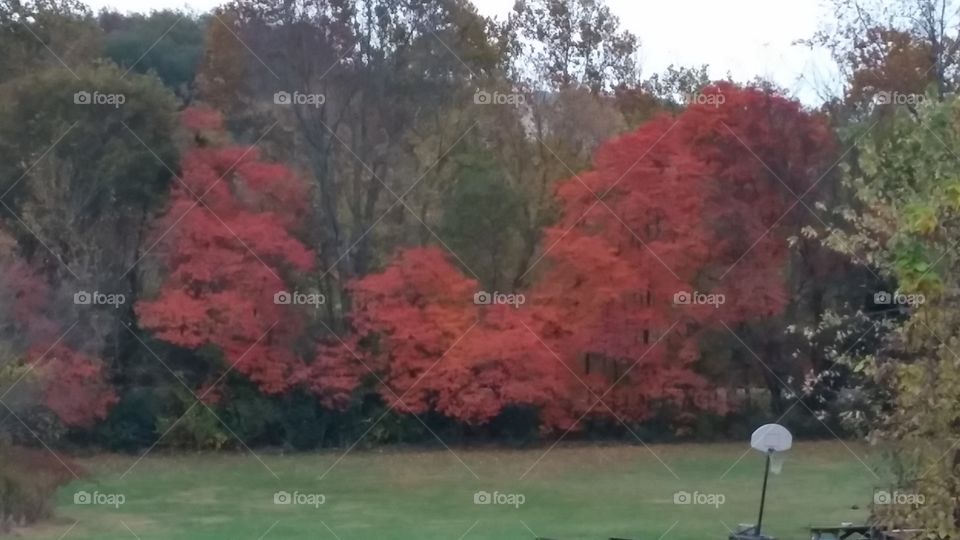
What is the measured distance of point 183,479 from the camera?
18.6 m

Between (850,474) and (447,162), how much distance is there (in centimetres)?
821

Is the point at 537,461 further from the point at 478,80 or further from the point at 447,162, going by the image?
the point at 478,80

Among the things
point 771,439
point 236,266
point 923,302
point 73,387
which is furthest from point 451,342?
point 923,302

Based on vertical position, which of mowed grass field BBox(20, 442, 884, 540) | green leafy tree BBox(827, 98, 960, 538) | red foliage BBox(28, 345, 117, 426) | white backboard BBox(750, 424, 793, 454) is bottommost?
mowed grass field BBox(20, 442, 884, 540)

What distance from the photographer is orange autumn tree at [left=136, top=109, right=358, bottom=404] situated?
1964 cm

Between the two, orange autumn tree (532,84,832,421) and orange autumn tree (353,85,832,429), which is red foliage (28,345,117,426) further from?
orange autumn tree (532,84,832,421)

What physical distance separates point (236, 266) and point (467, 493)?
5002mm

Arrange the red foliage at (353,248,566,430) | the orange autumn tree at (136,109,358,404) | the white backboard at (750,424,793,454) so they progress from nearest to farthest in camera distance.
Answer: the white backboard at (750,424,793,454) → the red foliage at (353,248,566,430) → the orange autumn tree at (136,109,358,404)

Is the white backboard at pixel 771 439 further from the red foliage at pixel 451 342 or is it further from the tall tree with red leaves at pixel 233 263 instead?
the tall tree with red leaves at pixel 233 263

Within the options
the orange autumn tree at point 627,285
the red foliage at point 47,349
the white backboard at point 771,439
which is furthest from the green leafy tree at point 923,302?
the red foliage at point 47,349

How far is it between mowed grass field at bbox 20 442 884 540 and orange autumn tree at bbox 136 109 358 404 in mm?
1590

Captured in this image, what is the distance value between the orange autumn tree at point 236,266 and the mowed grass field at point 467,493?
1.59m

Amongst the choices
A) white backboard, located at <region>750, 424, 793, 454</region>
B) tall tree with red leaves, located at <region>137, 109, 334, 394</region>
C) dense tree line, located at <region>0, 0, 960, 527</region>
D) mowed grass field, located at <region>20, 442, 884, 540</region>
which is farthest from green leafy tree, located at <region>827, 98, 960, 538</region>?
tall tree with red leaves, located at <region>137, 109, 334, 394</region>

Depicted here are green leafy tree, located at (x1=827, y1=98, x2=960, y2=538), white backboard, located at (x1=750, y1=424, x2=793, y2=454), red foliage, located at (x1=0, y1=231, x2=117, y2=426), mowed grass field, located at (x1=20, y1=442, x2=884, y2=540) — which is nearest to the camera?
green leafy tree, located at (x1=827, y1=98, x2=960, y2=538)
